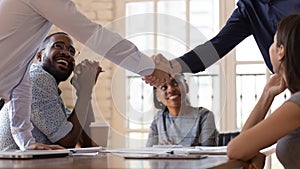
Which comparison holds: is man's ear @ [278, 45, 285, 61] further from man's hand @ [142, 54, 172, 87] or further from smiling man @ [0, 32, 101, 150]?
smiling man @ [0, 32, 101, 150]

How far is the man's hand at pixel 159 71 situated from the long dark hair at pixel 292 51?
23.6 inches

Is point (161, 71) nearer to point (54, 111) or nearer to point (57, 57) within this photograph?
point (54, 111)

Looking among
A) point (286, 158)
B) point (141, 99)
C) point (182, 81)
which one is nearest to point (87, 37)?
point (141, 99)

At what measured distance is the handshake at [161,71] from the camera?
1.98 meters

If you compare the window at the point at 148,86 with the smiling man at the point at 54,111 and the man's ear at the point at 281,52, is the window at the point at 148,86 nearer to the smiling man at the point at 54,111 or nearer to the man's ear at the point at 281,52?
the smiling man at the point at 54,111

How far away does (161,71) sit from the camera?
202 centimetres

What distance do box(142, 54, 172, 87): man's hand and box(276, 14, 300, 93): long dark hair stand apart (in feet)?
1.97

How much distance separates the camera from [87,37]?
1797 millimetres

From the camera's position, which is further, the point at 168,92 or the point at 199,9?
the point at 199,9

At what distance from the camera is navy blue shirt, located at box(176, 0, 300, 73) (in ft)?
6.26

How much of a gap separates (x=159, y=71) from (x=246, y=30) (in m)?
0.42

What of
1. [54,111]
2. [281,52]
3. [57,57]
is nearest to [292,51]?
[281,52]

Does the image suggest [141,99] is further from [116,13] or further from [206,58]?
[116,13]

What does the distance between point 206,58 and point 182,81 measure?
0.20m
